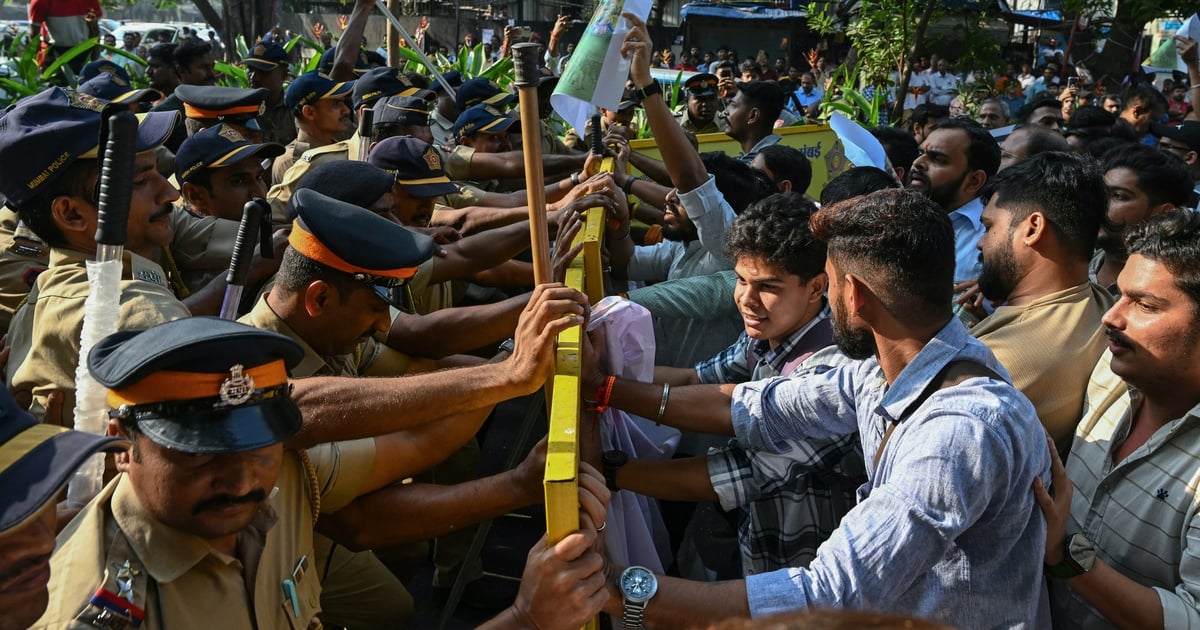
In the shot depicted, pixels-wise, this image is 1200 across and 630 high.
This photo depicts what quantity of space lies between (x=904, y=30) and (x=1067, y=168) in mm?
7872

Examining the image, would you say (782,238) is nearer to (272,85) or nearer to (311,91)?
(311,91)

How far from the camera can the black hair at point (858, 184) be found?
4.16 m

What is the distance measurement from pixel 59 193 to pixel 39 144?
0.16 meters

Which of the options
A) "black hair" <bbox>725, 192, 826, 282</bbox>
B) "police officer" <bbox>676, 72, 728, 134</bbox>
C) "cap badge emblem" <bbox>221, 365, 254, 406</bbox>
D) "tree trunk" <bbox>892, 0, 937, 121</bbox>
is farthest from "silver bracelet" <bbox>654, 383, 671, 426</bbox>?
"tree trunk" <bbox>892, 0, 937, 121</bbox>

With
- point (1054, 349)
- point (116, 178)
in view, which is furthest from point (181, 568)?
point (1054, 349)

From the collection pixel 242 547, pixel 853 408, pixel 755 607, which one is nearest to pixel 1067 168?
pixel 853 408

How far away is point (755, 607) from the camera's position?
2.11 metres

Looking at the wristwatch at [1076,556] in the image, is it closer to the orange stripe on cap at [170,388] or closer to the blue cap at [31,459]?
the orange stripe on cap at [170,388]

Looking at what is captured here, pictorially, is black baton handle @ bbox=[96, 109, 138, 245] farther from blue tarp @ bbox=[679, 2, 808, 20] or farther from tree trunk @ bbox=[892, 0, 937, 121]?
blue tarp @ bbox=[679, 2, 808, 20]

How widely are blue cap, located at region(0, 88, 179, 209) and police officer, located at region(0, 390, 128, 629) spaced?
152 centimetres

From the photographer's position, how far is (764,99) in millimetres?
7180

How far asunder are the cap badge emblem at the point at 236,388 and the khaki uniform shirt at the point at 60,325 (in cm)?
81

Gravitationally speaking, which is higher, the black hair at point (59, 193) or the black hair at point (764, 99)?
the black hair at point (59, 193)

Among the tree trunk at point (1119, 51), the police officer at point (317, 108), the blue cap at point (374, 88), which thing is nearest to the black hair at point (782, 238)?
the blue cap at point (374, 88)
